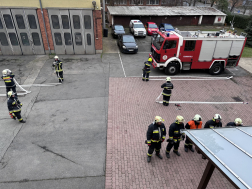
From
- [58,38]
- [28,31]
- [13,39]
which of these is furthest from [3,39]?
[58,38]

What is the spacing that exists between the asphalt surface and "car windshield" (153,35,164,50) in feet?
6.21

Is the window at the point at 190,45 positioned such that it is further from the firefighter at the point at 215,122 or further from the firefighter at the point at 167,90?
the firefighter at the point at 215,122

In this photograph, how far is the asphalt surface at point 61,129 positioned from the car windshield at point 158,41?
1.89 metres

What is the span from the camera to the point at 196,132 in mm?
4062

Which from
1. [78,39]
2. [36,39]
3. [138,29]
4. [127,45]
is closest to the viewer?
[36,39]

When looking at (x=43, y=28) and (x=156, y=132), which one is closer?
(x=156, y=132)

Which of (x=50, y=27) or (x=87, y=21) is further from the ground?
(x=87, y=21)

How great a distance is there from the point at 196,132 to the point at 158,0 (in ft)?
112

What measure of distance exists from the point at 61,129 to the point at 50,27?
10.5 meters

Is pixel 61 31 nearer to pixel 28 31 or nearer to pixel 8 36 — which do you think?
pixel 28 31

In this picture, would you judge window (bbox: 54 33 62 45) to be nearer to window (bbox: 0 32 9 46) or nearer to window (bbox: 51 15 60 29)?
window (bbox: 51 15 60 29)

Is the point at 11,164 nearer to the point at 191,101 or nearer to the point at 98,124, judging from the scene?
the point at 98,124

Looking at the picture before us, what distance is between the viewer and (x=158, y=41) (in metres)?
11.8

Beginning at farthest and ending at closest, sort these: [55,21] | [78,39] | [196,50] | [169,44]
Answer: [78,39]
[55,21]
[196,50]
[169,44]
